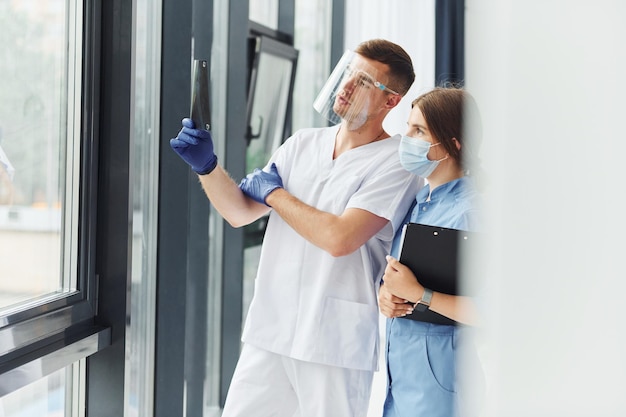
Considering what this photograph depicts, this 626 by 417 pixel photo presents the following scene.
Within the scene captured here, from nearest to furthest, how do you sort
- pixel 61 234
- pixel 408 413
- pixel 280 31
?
pixel 408 413
pixel 61 234
pixel 280 31

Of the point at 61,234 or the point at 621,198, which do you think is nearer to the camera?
the point at 621,198

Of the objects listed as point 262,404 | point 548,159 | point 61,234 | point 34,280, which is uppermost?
point 548,159

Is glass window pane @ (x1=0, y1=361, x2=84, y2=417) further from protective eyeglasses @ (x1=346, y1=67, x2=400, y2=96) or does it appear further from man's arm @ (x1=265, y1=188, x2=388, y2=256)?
protective eyeglasses @ (x1=346, y1=67, x2=400, y2=96)

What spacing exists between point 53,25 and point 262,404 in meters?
1.16

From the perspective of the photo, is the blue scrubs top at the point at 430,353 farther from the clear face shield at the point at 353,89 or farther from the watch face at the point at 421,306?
the clear face shield at the point at 353,89

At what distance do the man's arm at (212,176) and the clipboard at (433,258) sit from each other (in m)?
0.50

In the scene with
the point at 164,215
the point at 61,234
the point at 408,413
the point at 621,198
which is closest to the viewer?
the point at 621,198

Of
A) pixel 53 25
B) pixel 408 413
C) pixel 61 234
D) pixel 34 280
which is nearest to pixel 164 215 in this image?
pixel 61 234

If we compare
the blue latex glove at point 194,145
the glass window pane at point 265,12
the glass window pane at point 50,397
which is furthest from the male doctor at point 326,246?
the glass window pane at point 265,12

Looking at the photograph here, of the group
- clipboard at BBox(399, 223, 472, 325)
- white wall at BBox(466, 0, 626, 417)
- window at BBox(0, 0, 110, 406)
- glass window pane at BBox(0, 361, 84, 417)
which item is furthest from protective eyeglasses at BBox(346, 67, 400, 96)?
white wall at BBox(466, 0, 626, 417)

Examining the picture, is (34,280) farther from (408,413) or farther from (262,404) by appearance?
(408,413)

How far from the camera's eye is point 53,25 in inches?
69.3

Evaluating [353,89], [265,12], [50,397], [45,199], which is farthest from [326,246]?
[265,12]

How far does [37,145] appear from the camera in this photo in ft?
5.65
